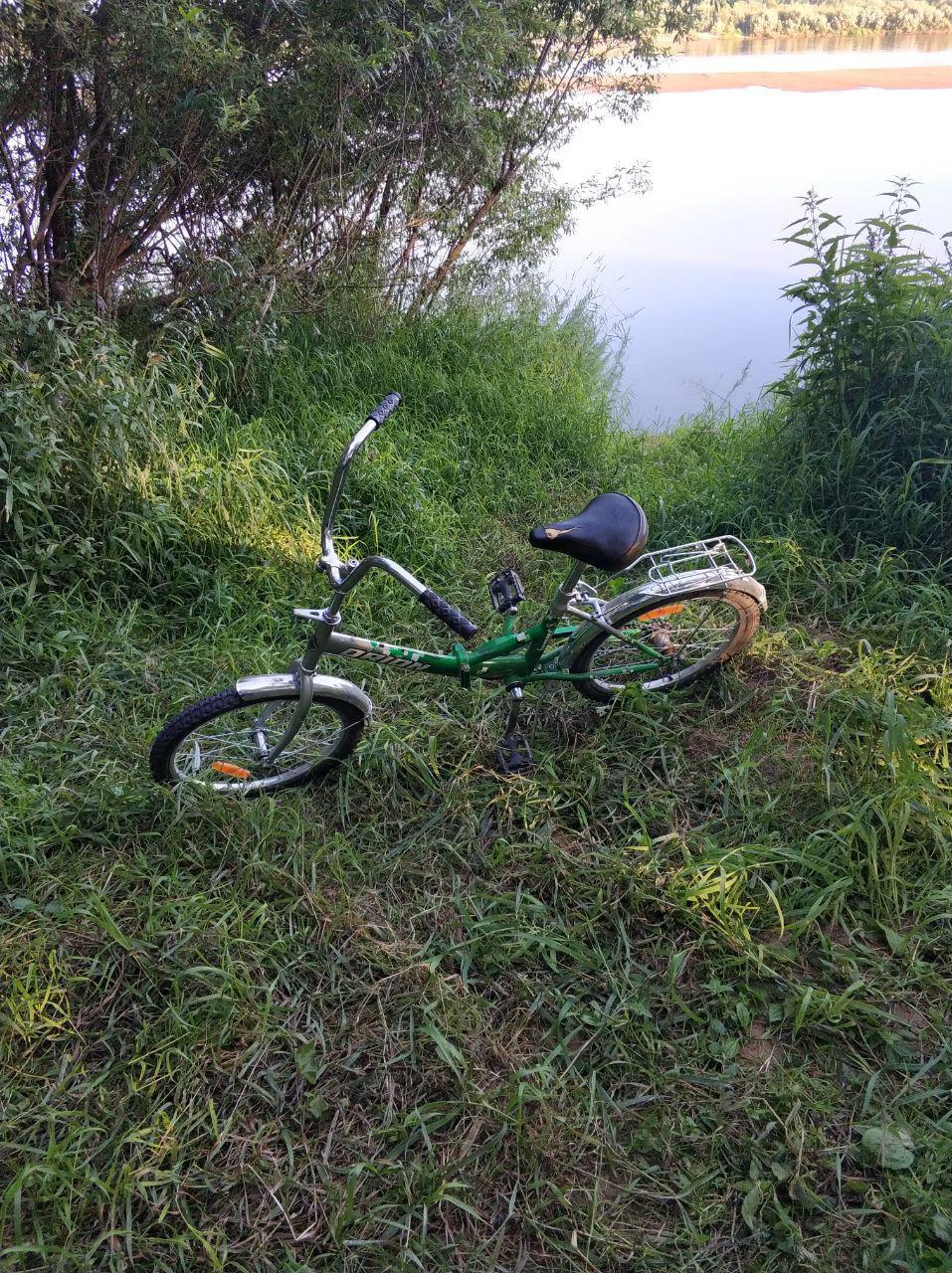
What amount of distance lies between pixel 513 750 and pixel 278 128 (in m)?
2.95

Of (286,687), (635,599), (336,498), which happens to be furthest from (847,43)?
(286,687)

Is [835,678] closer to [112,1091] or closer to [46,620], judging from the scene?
[112,1091]

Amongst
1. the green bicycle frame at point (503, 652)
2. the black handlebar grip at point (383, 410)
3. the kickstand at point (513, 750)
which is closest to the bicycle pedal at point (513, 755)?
the kickstand at point (513, 750)

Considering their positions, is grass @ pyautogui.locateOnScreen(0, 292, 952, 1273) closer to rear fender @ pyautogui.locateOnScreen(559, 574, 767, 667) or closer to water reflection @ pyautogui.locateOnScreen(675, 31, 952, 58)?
rear fender @ pyautogui.locateOnScreen(559, 574, 767, 667)

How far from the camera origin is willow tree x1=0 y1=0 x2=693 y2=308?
298 cm

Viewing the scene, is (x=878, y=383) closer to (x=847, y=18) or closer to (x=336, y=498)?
(x=336, y=498)

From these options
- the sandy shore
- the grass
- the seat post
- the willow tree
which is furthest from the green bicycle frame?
the sandy shore

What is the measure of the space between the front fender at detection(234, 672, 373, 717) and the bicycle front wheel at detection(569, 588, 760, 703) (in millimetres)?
743

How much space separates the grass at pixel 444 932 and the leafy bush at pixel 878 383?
0.66 ft

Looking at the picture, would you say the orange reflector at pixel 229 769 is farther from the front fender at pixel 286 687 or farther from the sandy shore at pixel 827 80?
the sandy shore at pixel 827 80

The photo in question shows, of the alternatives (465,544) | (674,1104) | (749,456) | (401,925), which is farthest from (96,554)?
(749,456)

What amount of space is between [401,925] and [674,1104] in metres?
0.76

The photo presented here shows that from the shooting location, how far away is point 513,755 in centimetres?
250

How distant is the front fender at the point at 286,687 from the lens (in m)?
2.10
